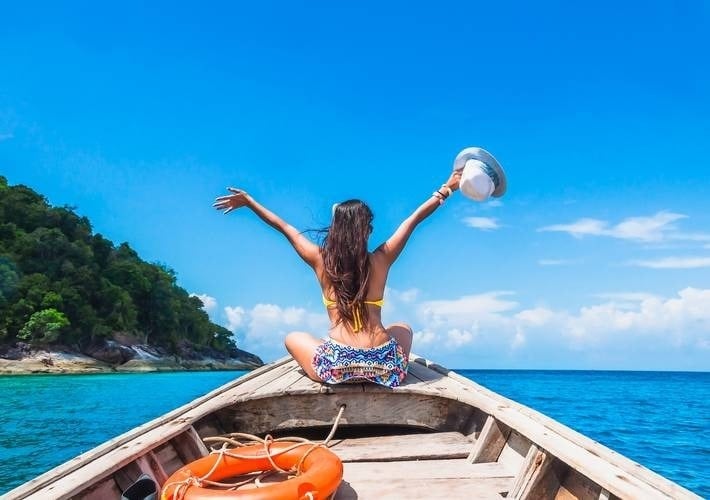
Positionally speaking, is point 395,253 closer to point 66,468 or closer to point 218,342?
point 66,468

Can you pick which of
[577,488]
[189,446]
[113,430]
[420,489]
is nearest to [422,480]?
[420,489]

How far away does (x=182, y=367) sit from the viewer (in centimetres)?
6381

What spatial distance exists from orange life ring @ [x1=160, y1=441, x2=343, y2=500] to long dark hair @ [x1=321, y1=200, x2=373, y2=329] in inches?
50.0

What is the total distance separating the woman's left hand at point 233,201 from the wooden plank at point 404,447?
1.94m

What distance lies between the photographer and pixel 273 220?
4469mm

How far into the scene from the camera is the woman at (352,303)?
3.92 m

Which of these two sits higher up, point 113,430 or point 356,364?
point 356,364

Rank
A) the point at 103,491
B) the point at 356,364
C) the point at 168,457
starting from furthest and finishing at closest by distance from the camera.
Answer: the point at 356,364 → the point at 168,457 → the point at 103,491

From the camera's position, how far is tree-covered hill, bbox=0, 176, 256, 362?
45.0 m

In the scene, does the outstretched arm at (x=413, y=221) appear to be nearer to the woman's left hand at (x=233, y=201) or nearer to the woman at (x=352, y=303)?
the woman at (x=352, y=303)

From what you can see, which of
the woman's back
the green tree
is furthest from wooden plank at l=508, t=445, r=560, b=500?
the green tree

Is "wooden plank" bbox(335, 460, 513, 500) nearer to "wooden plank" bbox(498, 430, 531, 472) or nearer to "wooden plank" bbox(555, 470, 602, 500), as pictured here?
"wooden plank" bbox(498, 430, 531, 472)

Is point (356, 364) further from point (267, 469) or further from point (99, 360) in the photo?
point (99, 360)

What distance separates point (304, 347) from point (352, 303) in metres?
0.49
